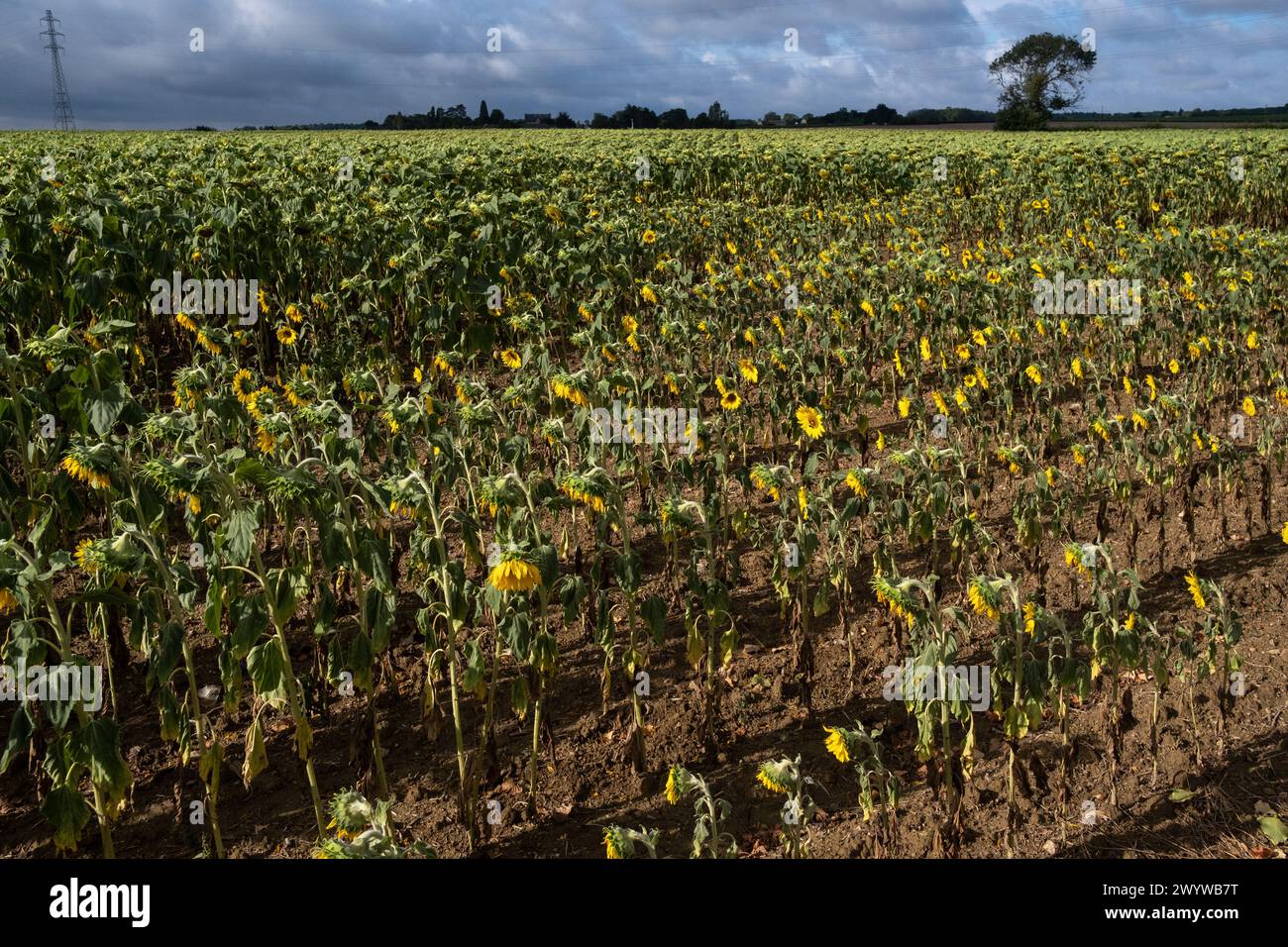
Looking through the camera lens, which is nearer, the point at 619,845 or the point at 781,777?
the point at 619,845

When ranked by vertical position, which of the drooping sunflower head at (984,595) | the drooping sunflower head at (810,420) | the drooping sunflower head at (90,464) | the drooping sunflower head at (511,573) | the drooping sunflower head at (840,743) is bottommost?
the drooping sunflower head at (840,743)

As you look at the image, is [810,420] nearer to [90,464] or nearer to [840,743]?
[840,743]

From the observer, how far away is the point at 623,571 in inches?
141

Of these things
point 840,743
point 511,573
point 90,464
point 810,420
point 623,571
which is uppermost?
point 90,464

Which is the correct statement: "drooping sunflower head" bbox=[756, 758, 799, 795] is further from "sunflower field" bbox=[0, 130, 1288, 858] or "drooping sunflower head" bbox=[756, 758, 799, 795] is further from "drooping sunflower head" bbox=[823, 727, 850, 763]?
"drooping sunflower head" bbox=[823, 727, 850, 763]

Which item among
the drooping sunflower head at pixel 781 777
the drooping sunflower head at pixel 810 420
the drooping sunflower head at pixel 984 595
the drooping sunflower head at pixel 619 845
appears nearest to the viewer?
the drooping sunflower head at pixel 619 845

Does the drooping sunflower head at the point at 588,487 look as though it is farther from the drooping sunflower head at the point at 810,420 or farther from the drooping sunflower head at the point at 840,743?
the drooping sunflower head at the point at 810,420

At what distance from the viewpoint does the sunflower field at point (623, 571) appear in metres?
3.27

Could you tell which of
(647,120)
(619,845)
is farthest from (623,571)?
(647,120)

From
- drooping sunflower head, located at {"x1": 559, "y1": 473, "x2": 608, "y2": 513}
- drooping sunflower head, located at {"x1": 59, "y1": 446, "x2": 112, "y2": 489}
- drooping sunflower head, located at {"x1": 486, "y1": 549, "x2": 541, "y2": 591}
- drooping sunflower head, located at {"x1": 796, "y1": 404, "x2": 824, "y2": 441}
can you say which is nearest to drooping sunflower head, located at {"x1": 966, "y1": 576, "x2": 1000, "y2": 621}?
drooping sunflower head, located at {"x1": 559, "y1": 473, "x2": 608, "y2": 513}

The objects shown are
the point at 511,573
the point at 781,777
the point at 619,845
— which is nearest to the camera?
the point at 619,845

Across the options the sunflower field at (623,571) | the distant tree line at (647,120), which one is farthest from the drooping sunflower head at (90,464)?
the distant tree line at (647,120)

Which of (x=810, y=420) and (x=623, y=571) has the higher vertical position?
(x=810, y=420)
